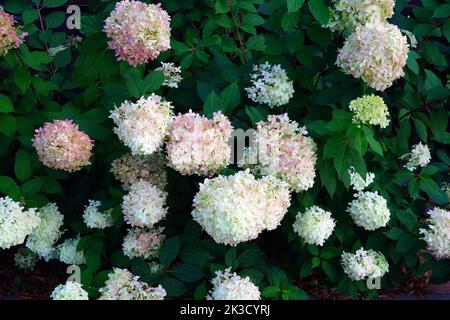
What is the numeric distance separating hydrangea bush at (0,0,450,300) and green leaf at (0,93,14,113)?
2 cm

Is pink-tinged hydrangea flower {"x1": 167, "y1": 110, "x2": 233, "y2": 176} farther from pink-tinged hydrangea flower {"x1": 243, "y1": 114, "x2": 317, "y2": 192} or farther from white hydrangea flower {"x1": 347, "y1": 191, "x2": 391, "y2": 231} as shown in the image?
white hydrangea flower {"x1": 347, "y1": 191, "x2": 391, "y2": 231}

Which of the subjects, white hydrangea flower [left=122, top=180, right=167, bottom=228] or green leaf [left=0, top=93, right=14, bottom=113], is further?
green leaf [left=0, top=93, right=14, bottom=113]

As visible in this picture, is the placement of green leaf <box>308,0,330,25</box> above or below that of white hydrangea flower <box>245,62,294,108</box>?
above

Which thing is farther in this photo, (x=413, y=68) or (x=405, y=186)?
(x=405, y=186)

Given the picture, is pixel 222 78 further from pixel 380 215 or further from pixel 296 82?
pixel 380 215

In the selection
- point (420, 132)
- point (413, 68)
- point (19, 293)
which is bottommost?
Result: point (19, 293)

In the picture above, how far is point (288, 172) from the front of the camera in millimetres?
2379

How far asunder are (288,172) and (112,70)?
883 millimetres

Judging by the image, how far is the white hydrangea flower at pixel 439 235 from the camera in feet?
9.15

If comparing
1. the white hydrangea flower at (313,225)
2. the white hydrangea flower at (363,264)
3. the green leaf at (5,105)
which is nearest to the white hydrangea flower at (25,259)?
the green leaf at (5,105)

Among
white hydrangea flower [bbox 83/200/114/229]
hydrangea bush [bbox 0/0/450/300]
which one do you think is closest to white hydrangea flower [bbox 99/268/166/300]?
hydrangea bush [bbox 0/0/450/300]

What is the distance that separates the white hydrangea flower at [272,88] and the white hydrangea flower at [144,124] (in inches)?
21.3

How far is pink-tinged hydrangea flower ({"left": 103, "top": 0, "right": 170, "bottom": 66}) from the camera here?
7.74 ft

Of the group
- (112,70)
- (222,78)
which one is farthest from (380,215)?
(112,70)
